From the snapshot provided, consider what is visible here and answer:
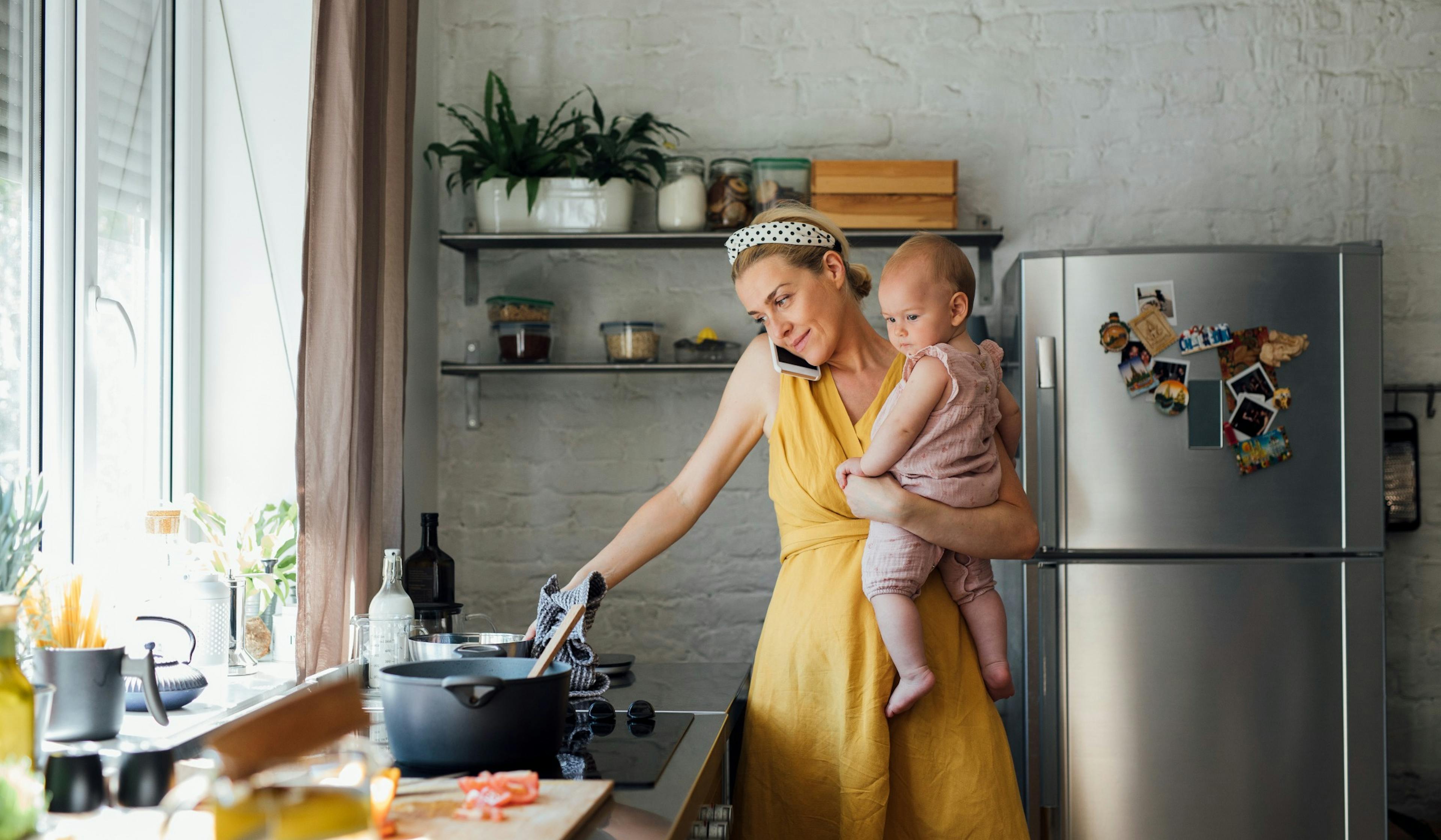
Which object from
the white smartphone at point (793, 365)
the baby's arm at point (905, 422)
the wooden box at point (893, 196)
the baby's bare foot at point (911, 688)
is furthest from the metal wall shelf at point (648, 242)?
the baby's bare foot at point (911, 688)

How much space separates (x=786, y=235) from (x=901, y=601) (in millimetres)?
604

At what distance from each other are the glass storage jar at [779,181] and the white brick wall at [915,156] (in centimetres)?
21

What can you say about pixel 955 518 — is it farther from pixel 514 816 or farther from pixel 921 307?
pixel 514 816

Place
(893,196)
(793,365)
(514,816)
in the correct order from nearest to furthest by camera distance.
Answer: (514,816)
(793,365)
(893,196)

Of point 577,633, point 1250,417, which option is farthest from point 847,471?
point 1250,417

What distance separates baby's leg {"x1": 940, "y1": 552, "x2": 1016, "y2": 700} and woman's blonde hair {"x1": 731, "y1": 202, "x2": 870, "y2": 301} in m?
0.48

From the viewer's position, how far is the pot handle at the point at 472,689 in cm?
110

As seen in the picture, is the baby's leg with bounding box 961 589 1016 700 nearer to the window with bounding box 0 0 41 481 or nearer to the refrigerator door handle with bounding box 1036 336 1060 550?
the refrigerator door handle with bounding box 1036 336 1060 550

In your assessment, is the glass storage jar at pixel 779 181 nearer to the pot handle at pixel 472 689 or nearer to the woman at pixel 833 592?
the woman at pixel 833 592

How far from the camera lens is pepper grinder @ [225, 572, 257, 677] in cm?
170

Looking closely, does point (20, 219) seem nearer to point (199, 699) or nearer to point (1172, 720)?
point (199, 699)

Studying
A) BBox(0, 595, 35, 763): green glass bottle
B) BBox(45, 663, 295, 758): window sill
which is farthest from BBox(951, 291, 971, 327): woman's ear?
BBox(0, 595, 35, 763): green glass bottle

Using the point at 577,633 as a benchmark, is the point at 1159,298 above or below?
above

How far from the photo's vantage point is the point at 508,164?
2.66 meters
